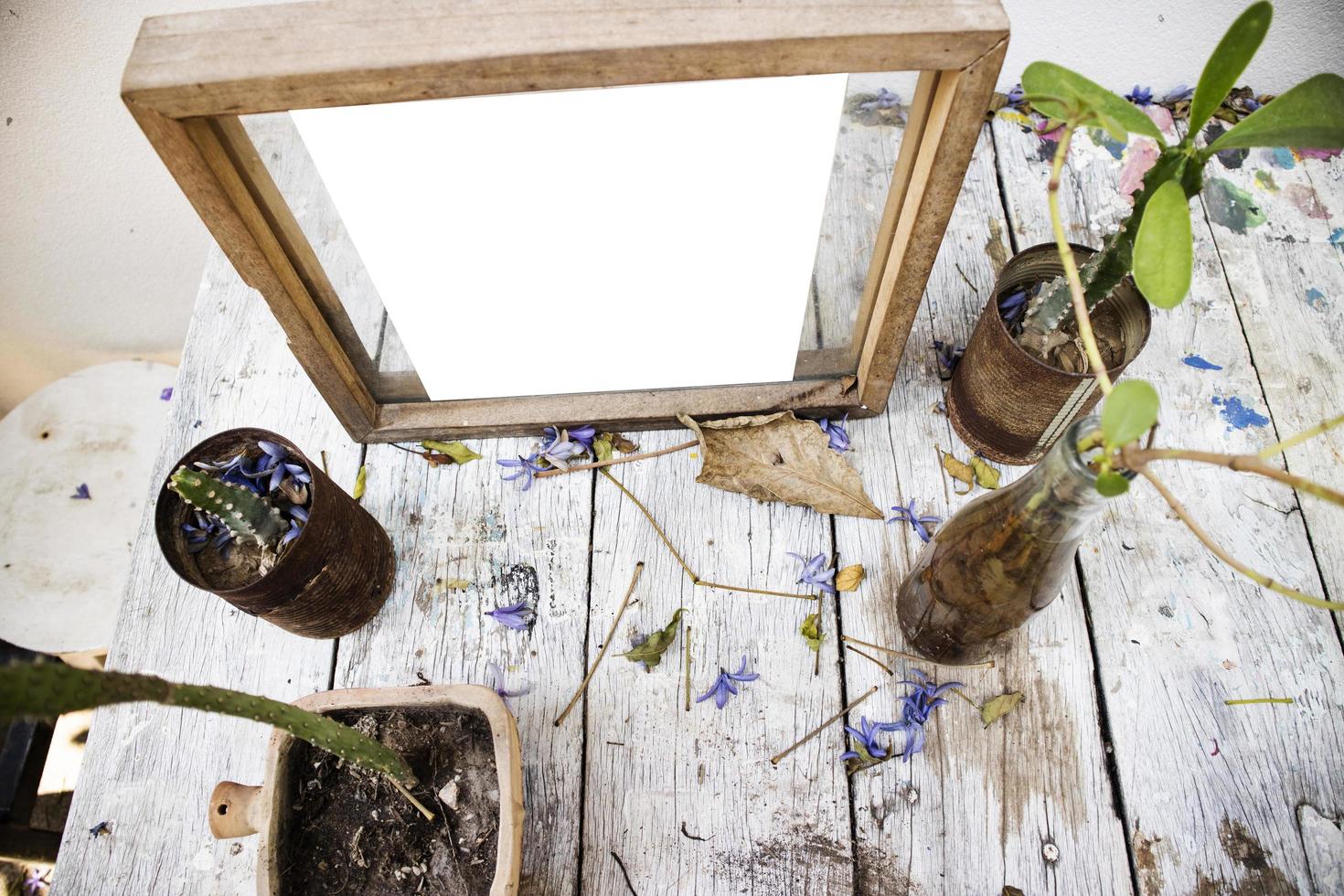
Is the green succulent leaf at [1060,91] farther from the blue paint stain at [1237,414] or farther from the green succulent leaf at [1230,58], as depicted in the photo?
the blue paint stain at [1237,414]

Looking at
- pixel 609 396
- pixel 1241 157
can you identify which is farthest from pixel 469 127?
pixel 1241 157

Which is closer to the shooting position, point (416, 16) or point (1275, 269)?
point (416, 16)

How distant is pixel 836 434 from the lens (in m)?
0.90

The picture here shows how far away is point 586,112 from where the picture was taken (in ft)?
1.94

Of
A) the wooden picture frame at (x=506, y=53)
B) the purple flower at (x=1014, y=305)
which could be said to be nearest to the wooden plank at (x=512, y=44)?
the wooden picture frame at (x=506, y=53)

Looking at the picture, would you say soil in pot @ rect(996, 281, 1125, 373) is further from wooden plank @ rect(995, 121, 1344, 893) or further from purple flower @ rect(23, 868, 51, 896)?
purple flower @ rect(23, 868, 51, 896)

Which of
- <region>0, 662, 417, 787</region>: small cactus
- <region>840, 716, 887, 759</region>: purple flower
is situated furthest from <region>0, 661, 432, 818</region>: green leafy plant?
<region>840, 716, 887, 759</region>: purple flower

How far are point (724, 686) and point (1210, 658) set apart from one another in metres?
0.45

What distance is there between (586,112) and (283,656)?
589 millimetres

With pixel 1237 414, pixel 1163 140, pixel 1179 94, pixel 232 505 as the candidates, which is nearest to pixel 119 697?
pixel 232 505

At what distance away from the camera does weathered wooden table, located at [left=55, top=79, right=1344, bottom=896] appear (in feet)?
2.46

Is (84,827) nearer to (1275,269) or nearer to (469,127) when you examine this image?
(469,127)

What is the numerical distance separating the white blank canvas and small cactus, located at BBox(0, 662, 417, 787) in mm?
365

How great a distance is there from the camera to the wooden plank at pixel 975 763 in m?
0.74
